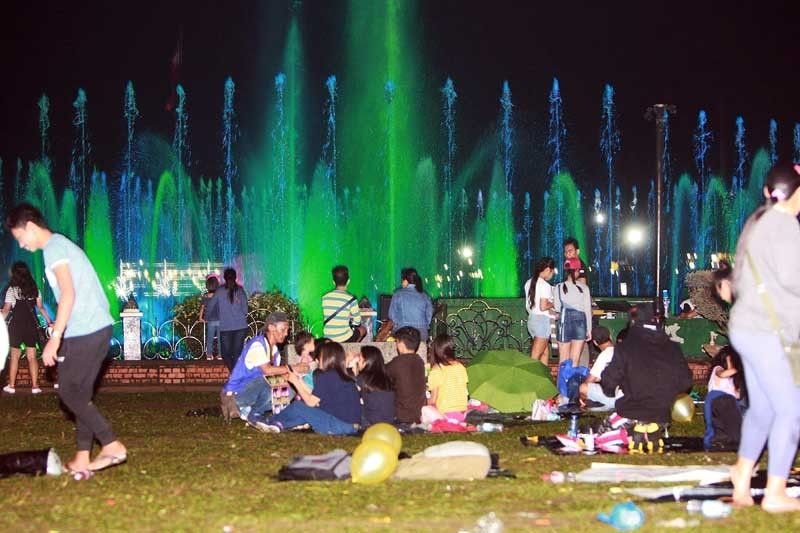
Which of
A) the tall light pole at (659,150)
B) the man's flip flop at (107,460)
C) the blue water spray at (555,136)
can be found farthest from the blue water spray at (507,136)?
the man's flip flop at (107,460)

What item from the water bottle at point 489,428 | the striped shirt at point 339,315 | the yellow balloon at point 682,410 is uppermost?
the striped shirt at point 339,315

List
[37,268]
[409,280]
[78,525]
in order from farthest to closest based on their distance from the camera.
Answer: [37,268] < [409,280] < [78,525]

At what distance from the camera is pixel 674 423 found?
1121 cm

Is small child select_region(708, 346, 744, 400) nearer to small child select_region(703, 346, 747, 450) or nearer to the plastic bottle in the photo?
small child select_region(703, 346, 747, 450)

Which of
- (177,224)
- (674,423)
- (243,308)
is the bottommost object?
(674,423)

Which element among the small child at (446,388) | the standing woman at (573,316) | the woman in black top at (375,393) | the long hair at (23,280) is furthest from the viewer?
the standing woman at (573,316)

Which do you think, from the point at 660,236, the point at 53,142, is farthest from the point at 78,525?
the point at 53,142

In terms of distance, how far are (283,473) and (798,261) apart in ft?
12.4

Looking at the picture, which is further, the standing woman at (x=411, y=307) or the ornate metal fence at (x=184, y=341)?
the ornate metal fence at (x=184, y=341)

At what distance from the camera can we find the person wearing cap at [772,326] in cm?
599

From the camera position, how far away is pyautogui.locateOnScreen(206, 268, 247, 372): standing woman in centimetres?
1368

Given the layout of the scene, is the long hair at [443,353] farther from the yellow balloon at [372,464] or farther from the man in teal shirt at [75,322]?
the man in teal shirt at [75,322]

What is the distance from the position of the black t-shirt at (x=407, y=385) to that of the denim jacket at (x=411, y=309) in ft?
8.40

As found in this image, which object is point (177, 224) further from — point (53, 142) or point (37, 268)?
point (53, 142)
